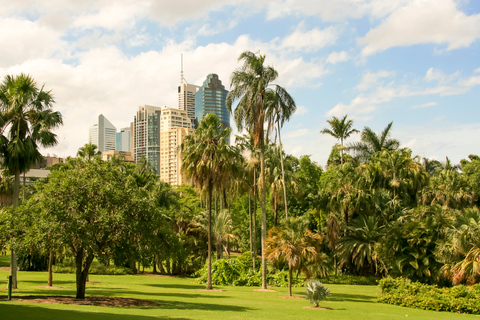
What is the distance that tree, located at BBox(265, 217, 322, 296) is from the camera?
27797mm

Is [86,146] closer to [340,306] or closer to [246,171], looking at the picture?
[246,171]

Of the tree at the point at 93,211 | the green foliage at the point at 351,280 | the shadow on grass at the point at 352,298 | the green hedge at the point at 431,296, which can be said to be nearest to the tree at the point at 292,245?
the shadow on grass at the point at 352,298

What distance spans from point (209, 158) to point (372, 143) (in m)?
31.4

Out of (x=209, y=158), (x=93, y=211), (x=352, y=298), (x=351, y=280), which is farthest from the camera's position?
(x=351, y=280)

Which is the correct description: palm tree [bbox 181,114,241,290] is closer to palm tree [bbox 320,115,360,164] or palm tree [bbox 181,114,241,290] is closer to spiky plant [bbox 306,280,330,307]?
spiky plant [bbox 306,280,330,307]

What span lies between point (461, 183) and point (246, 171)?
2559cm

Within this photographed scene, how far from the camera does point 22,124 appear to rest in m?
26.0

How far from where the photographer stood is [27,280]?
107 feet

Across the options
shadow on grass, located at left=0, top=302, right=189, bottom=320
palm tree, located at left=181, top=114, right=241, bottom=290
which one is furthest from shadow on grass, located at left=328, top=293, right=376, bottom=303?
shadow on grass, located at left=0, top=302, right=189, bottom=320

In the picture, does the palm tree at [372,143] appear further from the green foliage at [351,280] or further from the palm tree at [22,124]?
the palm tree at [22,124]

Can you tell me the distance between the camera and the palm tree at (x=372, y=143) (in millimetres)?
56625

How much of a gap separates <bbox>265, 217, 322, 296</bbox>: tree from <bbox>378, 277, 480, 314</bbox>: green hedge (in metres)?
5.14

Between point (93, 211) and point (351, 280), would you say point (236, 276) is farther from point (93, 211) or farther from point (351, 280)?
point (93, 211)

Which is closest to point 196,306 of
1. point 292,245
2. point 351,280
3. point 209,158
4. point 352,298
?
point 292,245
